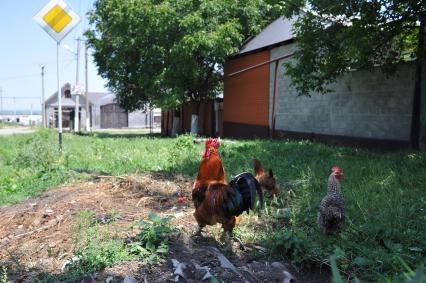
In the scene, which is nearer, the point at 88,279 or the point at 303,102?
the point at 88,279

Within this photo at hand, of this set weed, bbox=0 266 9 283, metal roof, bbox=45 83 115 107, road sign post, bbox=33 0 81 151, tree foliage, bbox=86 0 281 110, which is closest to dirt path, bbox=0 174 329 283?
weed, bbox=0 266 9 283

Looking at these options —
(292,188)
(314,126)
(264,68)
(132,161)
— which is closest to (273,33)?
(264,68)

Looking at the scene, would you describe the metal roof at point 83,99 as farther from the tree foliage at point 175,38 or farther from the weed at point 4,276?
the weed at point 4,276

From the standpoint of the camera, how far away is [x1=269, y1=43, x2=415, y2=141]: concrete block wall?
11.6 m

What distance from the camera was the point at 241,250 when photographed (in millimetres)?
4566

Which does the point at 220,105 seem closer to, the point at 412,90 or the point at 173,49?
the point at 173,49

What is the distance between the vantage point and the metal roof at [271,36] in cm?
1768

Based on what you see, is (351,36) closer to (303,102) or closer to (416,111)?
(416,111)

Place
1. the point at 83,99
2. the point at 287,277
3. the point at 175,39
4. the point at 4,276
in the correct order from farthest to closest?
the point at 83,99
the point at 175,39
the point at 287,277
the point at 4,276

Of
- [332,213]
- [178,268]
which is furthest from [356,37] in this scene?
[178,268]

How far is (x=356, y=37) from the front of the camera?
29.8 ft

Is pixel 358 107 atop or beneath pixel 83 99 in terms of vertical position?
beneath

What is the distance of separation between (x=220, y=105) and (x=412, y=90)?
13198mm

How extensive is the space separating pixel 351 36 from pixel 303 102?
266 inches
